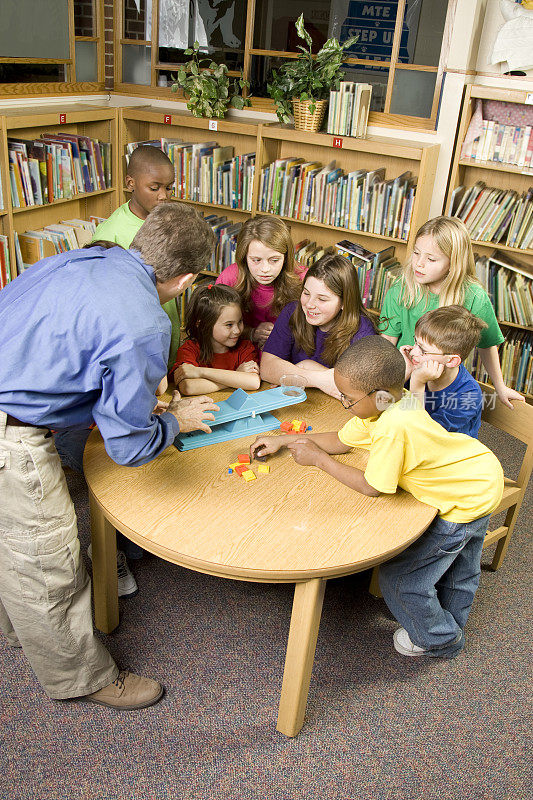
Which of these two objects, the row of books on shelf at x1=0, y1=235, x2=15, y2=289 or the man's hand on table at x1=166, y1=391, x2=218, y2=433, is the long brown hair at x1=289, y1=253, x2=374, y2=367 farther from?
the row of books on shelf at x1=0, y1=235, x2=15, y2=289

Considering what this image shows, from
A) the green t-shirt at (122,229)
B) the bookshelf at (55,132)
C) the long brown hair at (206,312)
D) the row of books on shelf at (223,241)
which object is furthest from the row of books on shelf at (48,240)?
the long brown hair at (206,312)

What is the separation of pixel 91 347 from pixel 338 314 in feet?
4.09

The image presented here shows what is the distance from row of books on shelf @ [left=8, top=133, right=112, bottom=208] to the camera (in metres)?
4.05

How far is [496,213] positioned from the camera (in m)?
4.05

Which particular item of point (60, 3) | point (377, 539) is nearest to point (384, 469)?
point (377, 539)

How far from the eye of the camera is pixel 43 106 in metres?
4.48

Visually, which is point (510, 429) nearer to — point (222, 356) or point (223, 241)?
point (222, 356)

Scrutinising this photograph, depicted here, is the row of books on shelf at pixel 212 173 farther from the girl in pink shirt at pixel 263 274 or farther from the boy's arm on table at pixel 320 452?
the boy's arm on table at pixel 320 452

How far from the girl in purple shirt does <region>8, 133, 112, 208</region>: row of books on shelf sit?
2.31 metres

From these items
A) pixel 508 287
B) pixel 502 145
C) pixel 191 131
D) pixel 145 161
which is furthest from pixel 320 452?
pixel 191 131

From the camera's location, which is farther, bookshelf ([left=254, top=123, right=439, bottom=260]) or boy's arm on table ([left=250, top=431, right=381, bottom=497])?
bookshelf ([left=254, top=123, right=439, bottom=260])

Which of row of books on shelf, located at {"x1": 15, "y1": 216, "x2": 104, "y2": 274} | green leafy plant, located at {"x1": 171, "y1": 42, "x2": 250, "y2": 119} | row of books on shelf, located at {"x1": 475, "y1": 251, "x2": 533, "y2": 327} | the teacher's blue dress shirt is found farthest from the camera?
green leafy plant, located at {"x1": 171, "y1": 42, "x2": 250, "y2": 119}

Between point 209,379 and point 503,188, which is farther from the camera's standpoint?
point 503,188

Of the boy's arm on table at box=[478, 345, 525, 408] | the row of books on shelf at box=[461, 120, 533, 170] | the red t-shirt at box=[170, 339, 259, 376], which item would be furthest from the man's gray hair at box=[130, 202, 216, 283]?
the row of books on shelf at box=[461, 120, 533, 170]
